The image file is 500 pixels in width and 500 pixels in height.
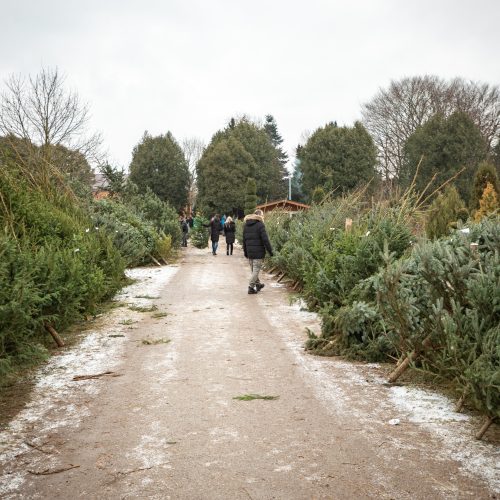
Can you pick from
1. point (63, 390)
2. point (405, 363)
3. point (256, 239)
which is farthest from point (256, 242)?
point (63, 390)

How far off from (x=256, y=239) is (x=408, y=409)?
777 cm

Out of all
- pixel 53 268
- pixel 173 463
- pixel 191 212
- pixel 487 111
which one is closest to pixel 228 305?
pixel 53 268

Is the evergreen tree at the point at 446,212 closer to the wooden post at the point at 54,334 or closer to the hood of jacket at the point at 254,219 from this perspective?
the hood of jacket at the point at 254,219

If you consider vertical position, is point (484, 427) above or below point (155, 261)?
below

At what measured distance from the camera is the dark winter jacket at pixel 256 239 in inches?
470

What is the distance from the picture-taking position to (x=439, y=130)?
36.1 metres

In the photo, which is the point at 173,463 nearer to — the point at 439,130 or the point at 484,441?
the point at 484,441

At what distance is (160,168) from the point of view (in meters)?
53.2

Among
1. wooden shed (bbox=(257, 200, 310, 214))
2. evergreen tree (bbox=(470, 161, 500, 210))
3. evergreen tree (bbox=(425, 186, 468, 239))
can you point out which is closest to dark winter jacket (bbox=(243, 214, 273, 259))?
evergreen tree (bbox=(425, 186, 468, 239))

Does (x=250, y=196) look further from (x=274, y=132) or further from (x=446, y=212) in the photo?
(x=274, y=132)

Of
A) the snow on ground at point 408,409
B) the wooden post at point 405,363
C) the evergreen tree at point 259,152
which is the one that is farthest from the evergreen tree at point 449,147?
Result: the wooden post at point 405,363

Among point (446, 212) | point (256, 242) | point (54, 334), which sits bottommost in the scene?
point (54, 334)

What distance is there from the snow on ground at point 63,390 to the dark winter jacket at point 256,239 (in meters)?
3.82

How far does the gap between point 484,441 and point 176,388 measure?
2.74 metres
